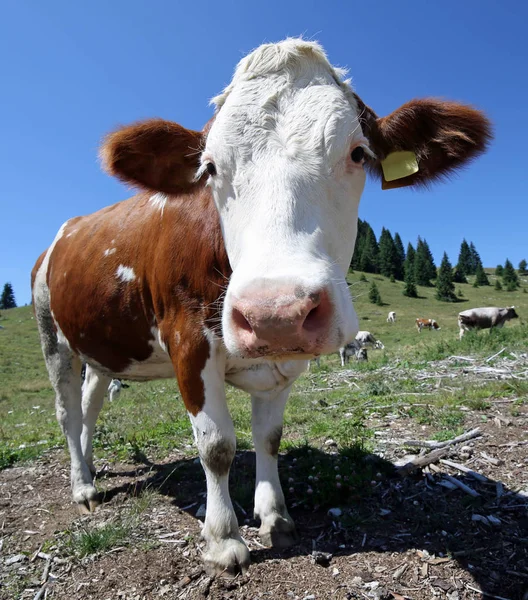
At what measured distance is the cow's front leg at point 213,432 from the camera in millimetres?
2752

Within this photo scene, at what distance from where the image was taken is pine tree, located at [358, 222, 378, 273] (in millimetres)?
92938

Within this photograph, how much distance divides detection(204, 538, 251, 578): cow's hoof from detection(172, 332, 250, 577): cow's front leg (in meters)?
0.03

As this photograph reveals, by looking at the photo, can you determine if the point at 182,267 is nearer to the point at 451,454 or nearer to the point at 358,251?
the point at 451,454

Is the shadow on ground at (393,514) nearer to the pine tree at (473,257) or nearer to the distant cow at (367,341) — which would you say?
the distant cow at (367,341)

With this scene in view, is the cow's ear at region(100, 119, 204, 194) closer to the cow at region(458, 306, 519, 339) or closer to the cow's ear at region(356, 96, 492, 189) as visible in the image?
the cow's ear at region(356, 96, 492, 189)

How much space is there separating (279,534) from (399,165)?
106 inches

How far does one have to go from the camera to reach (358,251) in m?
99.9

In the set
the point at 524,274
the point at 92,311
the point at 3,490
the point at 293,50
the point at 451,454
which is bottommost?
the point at 3,490

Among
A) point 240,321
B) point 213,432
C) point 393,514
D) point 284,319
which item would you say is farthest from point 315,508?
point 284,319

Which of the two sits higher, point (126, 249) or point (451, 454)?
point (126, 249)

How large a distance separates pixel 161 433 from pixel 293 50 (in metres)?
4.94

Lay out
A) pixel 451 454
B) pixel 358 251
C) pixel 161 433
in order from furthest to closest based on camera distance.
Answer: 1. pixel 358 251
2. pixel 161 433
3. pixel 451 454

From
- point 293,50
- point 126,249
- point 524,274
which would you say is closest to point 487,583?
point 293,50

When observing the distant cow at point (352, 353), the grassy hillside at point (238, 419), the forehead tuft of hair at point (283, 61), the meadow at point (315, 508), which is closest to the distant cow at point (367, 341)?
the distant cow at point (352, 353)
